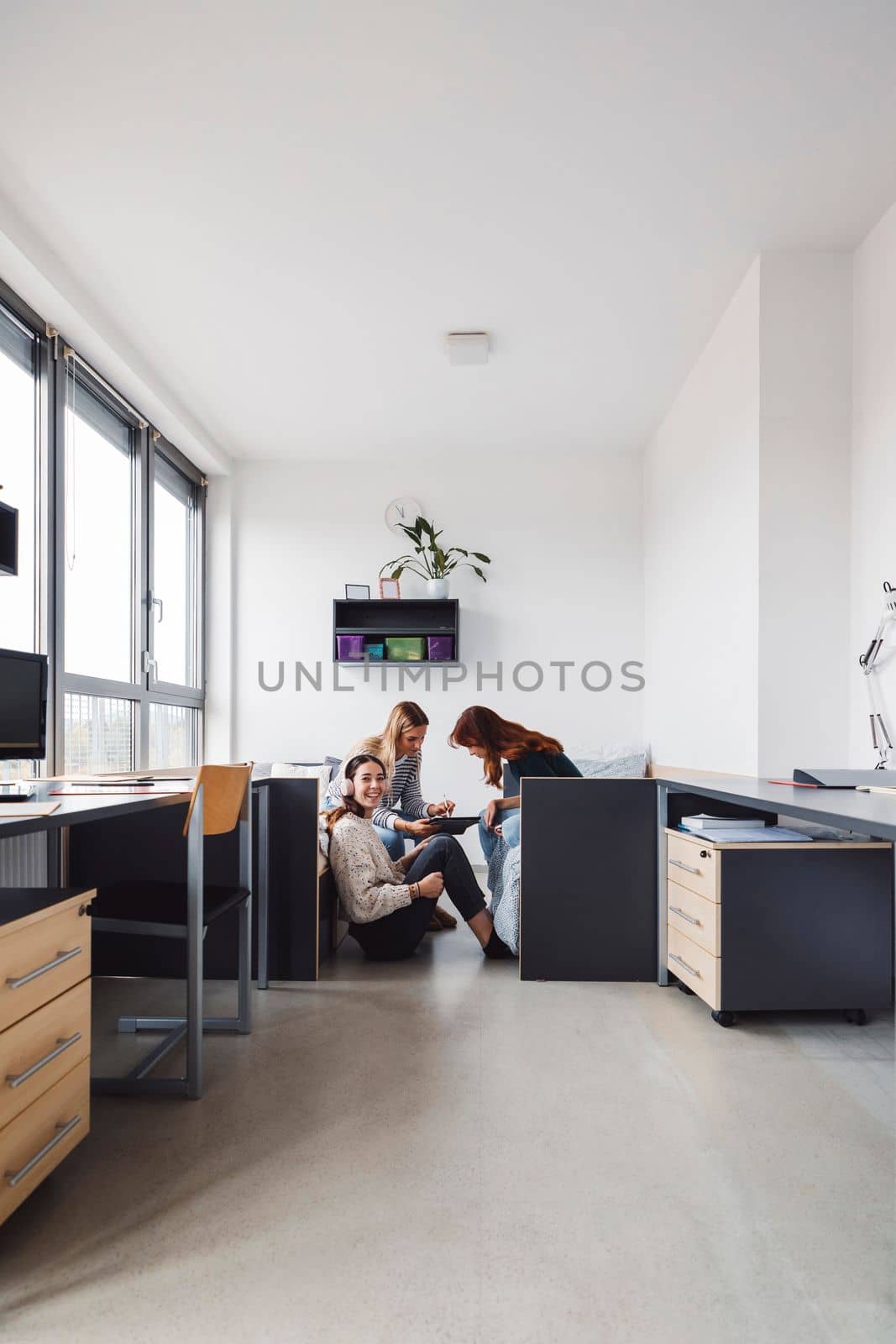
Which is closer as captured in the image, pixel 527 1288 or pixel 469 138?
pixel 527 1288

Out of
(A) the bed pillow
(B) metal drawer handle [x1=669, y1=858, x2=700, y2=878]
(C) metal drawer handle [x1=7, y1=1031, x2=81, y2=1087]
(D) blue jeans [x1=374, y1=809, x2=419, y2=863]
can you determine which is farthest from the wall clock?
(C) metal drawer handle [x1=7, y1=1031, x2=81, y2=1087]

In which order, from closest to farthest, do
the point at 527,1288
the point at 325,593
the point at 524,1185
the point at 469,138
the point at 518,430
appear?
the point at 527,1288, the point at 524,1185, the point at 469,138, the point at 518,430, the point at 325,593

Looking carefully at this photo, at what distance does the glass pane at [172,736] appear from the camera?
4984 mm

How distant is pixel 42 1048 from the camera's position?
1.66 metres

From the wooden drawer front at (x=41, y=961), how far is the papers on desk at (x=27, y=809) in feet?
0.66

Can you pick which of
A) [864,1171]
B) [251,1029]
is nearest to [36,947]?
[251,1029]

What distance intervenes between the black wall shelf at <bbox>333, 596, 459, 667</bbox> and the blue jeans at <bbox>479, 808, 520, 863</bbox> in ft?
6.18

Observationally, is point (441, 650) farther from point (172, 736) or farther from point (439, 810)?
point (172, 736)

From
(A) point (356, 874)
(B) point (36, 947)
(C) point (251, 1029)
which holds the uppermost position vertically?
(B) point (36, 947)

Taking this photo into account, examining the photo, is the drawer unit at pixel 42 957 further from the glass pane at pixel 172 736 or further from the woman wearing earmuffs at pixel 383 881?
the glass pane at pixel 172 736

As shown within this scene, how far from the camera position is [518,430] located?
5.45m

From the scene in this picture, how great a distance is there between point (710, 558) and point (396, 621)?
230 centimetres

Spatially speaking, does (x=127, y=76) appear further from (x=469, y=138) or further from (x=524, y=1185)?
(x=524, y=1185)

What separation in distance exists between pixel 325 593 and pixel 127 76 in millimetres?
3610
